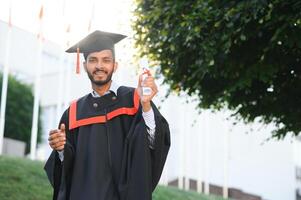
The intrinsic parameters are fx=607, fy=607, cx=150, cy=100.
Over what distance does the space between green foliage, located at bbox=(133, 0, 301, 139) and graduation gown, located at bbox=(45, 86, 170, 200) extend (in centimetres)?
234

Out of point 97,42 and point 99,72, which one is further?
point 97,42

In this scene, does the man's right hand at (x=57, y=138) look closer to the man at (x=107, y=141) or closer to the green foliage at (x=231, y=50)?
the man at (x=107, y=141)

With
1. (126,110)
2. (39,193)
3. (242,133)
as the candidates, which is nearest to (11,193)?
(39,193)

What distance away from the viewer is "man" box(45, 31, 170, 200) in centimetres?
387

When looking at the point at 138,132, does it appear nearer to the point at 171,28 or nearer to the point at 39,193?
the point at 171,28

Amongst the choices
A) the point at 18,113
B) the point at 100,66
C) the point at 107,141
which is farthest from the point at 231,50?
the point at 18,113

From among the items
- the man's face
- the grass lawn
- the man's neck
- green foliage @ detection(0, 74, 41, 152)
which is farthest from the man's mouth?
green foliage @ detection(0, 74, 41, 152)

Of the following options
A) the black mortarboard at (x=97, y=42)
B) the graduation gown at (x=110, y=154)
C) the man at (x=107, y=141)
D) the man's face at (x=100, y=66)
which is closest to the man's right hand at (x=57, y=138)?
the man at (x=107, y=141)

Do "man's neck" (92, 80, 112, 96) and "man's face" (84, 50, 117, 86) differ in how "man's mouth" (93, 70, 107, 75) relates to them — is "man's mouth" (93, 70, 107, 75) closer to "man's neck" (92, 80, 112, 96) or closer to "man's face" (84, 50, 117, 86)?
"man's face" (84, 50, 117, 86)

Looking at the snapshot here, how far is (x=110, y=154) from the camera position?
→ 396cm

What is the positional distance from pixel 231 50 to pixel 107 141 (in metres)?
3.17

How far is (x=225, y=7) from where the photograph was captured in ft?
21.0

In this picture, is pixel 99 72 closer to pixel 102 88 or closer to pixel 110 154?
pixel 102 88

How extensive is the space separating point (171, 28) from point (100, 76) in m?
3.21
